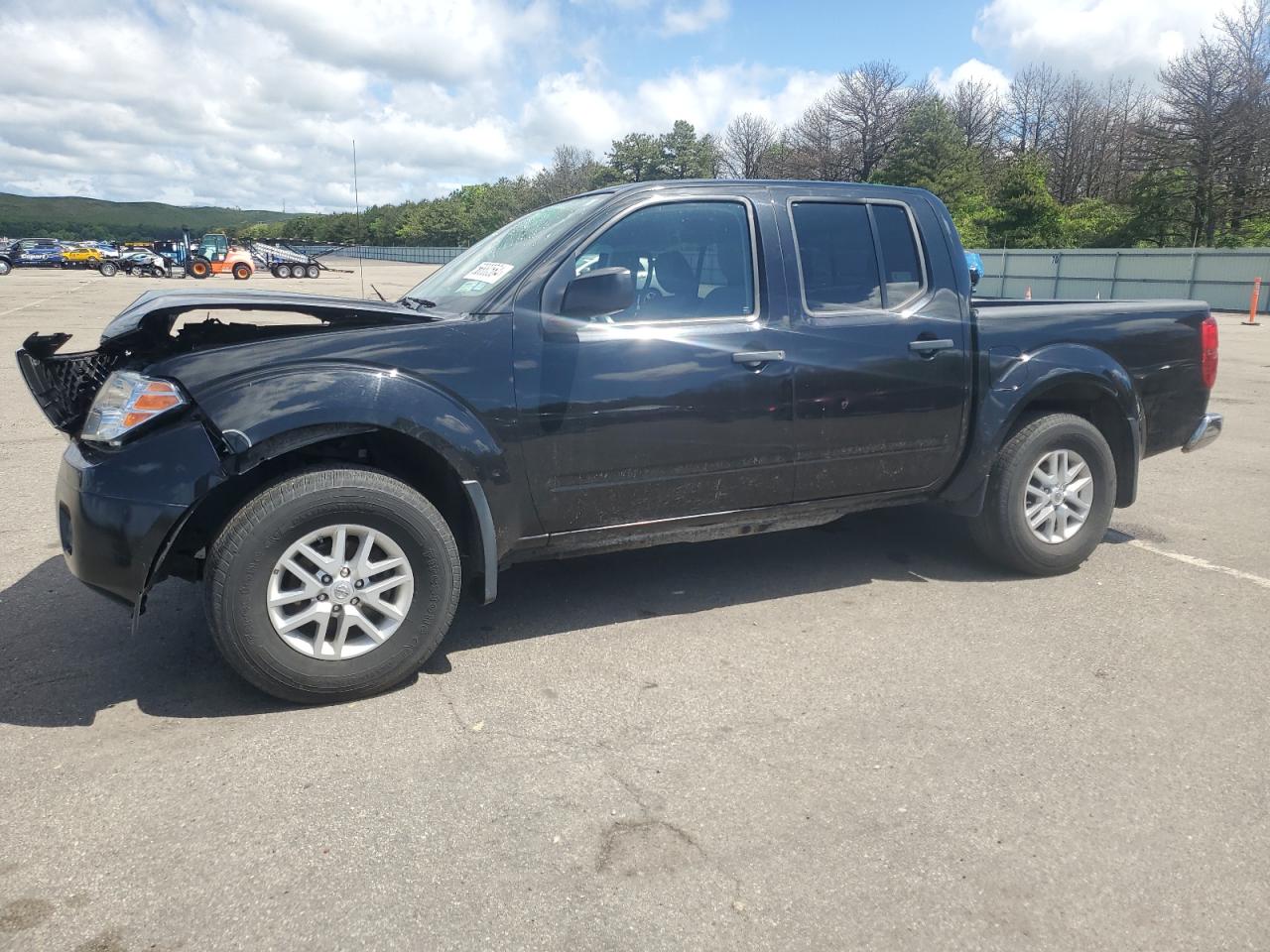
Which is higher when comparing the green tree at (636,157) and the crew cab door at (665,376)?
the green tree at (636,157)

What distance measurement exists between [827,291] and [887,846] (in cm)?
246

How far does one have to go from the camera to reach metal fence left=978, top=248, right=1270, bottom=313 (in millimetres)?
28109

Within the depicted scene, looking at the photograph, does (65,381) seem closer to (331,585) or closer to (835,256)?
(331,585)

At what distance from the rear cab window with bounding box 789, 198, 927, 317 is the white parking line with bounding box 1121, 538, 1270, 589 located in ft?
7.15

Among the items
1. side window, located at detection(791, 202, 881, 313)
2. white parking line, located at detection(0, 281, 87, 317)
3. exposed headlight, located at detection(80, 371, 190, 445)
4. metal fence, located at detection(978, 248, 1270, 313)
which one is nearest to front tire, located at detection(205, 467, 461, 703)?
exposed headlight, located at detection(80, 371, 190, 445)

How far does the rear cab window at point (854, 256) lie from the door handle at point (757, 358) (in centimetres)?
30

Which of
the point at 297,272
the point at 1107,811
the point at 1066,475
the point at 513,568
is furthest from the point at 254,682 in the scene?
the point at 297,272

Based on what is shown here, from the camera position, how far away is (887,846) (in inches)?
104

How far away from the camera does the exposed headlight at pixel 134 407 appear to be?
10.3ft

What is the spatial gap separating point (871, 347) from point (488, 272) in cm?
171

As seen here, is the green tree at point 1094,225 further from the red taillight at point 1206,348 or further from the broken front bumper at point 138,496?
the broken front bumper at point 138,496

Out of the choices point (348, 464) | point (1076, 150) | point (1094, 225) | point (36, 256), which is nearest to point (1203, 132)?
point (1094, 225)

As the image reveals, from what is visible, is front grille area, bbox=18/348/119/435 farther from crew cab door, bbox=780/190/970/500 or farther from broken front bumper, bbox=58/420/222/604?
crew cab door, bbox=780/190/970/500

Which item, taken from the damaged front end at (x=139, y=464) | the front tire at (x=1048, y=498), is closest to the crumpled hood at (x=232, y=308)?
the damaged front end at (x=139, y=464)
